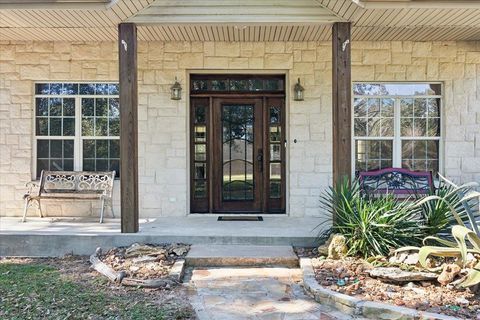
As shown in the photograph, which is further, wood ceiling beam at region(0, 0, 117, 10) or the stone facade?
the stone facade

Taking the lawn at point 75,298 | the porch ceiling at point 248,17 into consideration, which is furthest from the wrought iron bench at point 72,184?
the porch ceiling at point 248,17

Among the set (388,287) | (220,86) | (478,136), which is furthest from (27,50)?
(478,136)

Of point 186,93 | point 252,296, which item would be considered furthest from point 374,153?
point 252,296

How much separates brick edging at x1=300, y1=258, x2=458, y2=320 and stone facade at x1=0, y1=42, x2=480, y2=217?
3145mm

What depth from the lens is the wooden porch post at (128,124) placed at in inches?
215

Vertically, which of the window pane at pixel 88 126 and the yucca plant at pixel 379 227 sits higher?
the window pane at pixel 88 126

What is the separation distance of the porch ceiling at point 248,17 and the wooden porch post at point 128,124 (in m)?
0.30

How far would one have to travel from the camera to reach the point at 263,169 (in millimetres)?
7219

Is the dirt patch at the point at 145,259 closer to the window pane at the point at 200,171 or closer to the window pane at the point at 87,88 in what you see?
the window pane at the point at 200,171

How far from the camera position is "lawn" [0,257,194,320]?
349 centimetres

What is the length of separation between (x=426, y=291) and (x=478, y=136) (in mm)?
4220

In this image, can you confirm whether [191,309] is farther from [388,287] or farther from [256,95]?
[256,95]

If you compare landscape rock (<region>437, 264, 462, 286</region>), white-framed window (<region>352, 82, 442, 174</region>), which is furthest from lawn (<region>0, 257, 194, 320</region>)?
white-framed window (<region>352, 82, 442, 174</region>)

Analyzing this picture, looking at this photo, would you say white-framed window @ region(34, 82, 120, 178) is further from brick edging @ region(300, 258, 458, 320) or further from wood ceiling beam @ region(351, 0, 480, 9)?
brick edging @ region(300, 258, 458, 320)
